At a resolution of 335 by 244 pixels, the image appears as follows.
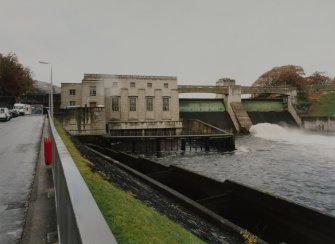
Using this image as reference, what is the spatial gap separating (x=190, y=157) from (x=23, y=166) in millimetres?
25711

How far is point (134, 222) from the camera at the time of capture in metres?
5.32

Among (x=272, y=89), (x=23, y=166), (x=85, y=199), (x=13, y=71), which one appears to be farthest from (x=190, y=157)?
(x=13, y=71)

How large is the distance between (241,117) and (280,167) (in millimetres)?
32898

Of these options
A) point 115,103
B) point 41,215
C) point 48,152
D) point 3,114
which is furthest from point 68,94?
point 41,215

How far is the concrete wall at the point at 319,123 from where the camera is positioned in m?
62.0

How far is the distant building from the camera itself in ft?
191

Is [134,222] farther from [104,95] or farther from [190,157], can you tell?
[104,95]

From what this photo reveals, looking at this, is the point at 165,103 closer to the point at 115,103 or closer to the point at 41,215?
the point at 115,103

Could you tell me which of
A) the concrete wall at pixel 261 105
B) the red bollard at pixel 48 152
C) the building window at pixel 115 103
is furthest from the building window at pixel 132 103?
the red bollard at pixel 48 152

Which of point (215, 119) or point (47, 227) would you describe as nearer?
point (47, 227)

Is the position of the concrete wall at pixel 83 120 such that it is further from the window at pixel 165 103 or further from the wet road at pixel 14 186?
the wet road at pixel 14 186

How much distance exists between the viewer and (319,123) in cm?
6362

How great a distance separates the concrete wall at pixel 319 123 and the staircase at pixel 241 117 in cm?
1286

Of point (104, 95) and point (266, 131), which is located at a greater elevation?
Result: point (104, 95)
